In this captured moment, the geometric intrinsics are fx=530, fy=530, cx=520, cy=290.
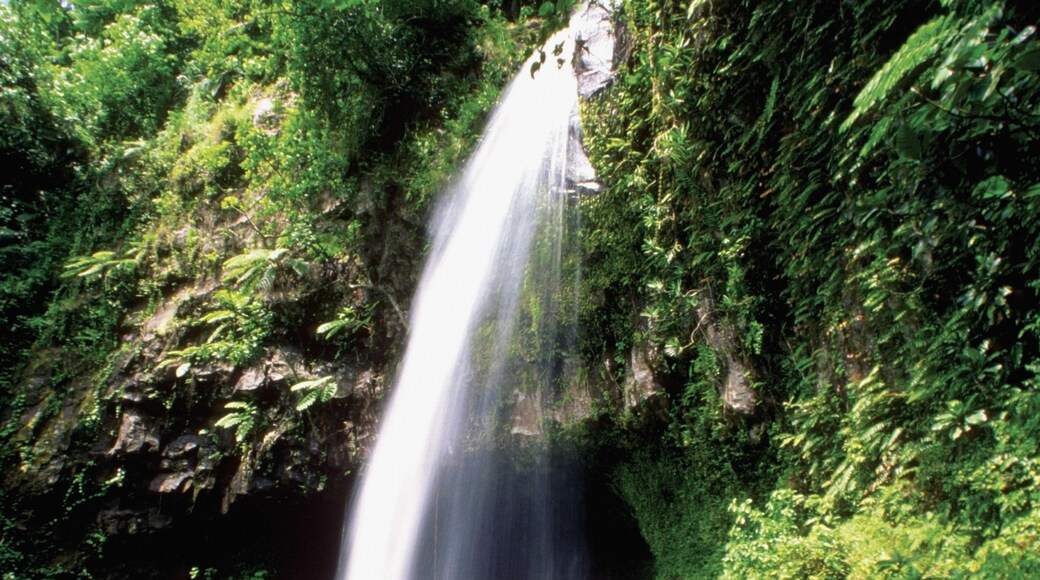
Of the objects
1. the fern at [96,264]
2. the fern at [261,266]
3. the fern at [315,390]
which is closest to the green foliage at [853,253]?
the fern at [315,390]

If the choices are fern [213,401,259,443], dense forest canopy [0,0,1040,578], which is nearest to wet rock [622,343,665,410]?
dense forest canopy [0,0,1040,578]

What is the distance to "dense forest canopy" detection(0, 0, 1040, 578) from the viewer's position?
7.77ft

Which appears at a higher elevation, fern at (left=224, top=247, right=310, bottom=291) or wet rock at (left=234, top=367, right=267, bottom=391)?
fern at (left=224, top=247, right=310, bottom=291)

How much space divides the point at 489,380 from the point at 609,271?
6.10 feet

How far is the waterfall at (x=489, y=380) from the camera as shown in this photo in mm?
5699

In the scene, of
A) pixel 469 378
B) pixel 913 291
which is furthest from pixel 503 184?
pixel 913 291

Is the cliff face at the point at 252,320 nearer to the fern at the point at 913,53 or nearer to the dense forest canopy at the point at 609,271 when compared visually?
the dense forest canopy at the point at 609,271

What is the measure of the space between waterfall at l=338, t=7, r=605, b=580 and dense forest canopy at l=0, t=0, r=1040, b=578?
1.52 ft

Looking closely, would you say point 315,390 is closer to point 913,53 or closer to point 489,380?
point 489,380

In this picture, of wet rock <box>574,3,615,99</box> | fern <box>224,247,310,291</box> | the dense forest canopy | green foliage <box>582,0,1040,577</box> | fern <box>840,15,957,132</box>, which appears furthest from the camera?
fern <box>224,247,310,291</box>

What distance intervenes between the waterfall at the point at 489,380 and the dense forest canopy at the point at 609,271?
0.46m

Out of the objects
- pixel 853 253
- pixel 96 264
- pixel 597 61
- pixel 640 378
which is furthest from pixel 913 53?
pixel 96 264

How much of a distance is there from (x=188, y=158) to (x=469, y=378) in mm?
6773

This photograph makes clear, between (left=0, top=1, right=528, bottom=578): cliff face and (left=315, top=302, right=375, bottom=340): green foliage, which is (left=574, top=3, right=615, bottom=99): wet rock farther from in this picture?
(left=315, top=302, right=375, bottom=340): green foliage
